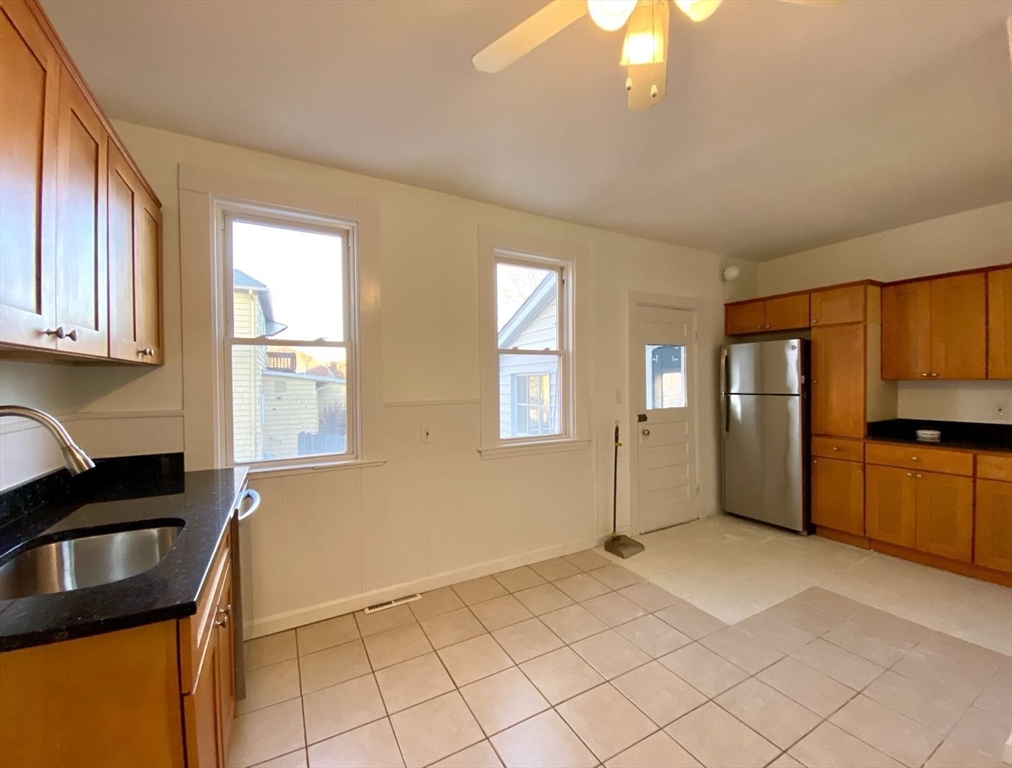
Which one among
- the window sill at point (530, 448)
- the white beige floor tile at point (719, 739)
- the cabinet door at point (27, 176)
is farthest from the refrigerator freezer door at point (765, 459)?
the cabinet door at point (27, 176)

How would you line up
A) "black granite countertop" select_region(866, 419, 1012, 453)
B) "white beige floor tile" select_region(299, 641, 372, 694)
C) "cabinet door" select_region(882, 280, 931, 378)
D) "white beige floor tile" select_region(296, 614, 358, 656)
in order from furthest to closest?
"cabinet door" select_region(882, 280, 931, 378) → "black granite countertop" select_region(866, 419, 1012, 453) → "white beige floor tile" select_region(296, 614, 358, 656) → "white beige floor tile" select_region(299, 641, 372, 694)

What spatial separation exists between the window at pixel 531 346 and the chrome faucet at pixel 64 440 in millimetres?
2269

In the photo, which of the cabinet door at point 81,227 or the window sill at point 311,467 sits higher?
the cabinet door at point 81,227

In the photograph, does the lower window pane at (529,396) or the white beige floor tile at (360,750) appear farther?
the lower window pane at (529,396)

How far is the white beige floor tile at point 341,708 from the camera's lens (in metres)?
1.63

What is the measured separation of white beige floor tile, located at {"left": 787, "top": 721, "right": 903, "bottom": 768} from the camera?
4.79ft

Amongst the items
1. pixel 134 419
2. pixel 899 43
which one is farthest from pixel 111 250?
pixel 899 43

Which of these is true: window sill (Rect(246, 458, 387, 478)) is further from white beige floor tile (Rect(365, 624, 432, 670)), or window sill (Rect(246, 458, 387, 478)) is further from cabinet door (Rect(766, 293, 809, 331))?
cabinet door (Rect(766, 293, 809, 331))

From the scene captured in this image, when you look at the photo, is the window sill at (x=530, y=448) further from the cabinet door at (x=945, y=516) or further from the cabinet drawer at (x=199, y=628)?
the cabinet door at (x=945, y=516)

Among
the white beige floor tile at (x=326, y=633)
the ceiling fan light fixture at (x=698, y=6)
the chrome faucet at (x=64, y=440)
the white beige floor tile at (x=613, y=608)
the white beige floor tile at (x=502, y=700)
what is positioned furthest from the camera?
the white beige floor tile at (x=613, y=608)

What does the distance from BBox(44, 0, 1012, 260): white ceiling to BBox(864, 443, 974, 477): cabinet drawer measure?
174 cm

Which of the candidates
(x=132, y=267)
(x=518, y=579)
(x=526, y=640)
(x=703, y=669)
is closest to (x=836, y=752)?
(x=703, y=669)

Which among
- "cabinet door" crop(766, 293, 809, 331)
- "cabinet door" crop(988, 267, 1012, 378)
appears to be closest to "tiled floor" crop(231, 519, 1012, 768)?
"cabinet door" crop(988, 267, 1012, 378)

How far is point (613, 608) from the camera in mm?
2471
